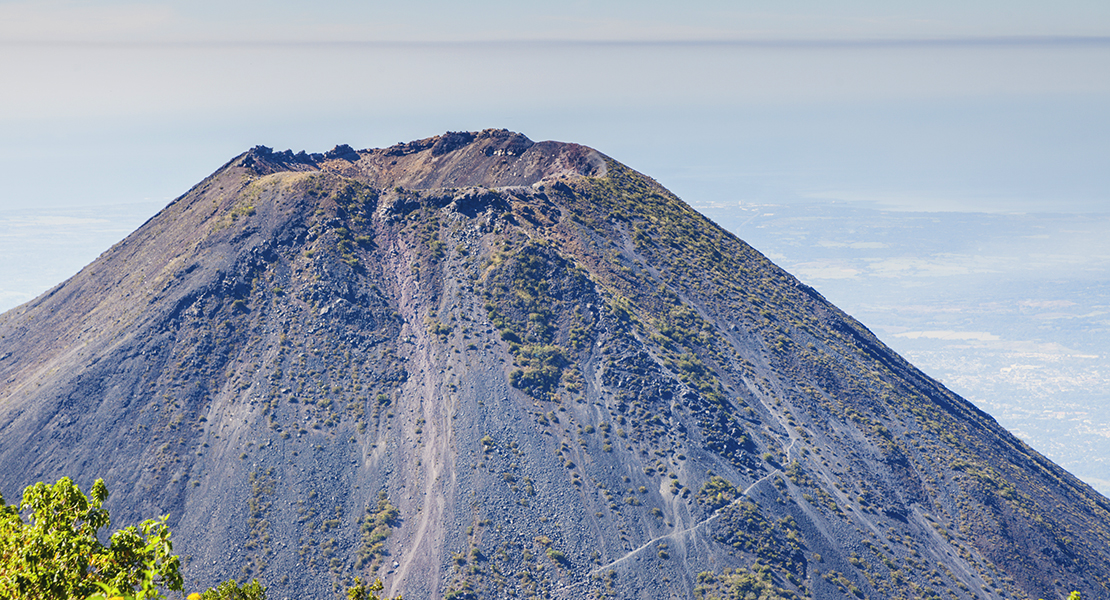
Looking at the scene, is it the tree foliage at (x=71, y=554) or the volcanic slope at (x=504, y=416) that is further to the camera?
the volcanic slope at (x=504, y=416)

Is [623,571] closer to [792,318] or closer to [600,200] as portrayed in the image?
[792,318]

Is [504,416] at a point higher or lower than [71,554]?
higher

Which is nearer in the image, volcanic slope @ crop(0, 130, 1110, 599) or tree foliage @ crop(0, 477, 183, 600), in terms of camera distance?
tree foliage @ crop(0, 477, 183, 600)

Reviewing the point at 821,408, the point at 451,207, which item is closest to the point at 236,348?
the point at 451,207

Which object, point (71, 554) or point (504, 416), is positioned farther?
point (504, 416)
